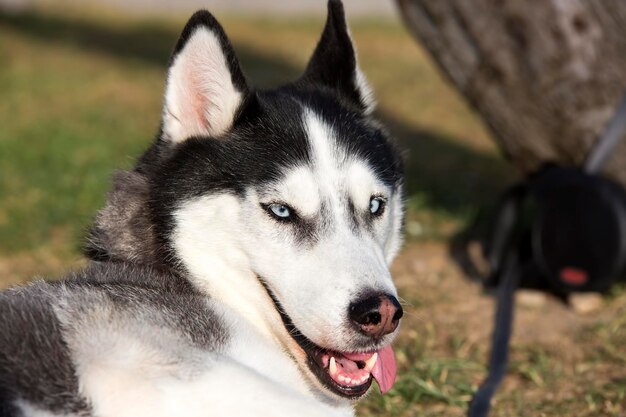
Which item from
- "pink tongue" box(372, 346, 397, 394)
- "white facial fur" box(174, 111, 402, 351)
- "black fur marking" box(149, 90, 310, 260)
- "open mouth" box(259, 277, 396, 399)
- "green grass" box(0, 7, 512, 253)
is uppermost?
"black fur marking" box(149, 90, 310, 260)

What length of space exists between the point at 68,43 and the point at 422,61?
18.4ft

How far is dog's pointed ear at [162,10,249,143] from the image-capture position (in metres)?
3.26

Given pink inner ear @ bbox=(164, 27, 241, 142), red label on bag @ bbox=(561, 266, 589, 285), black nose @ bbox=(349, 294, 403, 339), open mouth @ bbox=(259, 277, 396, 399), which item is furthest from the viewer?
red label on bag @ bbox=(561, 266, 589, 285)

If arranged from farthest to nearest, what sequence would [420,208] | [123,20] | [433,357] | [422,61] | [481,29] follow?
[123,20], [422,61], [420,208], [481,29], [433,357]

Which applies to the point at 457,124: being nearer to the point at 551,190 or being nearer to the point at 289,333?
the point at 551,190

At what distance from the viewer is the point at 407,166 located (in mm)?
8453

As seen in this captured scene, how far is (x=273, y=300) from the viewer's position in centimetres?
316

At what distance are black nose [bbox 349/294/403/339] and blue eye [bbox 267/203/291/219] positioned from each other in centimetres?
46

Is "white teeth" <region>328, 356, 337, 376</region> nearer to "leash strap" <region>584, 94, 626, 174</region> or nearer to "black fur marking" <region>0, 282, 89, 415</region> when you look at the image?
"black fur marking" <region>0, 282, 89, 415</region>

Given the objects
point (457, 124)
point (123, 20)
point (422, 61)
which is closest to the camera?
point (457, 124)

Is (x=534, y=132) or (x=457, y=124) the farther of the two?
(x=457, y=124)

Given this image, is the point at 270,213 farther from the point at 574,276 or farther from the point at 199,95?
the point at 574,276

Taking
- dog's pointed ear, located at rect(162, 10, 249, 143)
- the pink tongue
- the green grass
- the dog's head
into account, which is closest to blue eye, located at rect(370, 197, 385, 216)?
the dog's head

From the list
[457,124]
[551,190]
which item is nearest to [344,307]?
[551,190]
